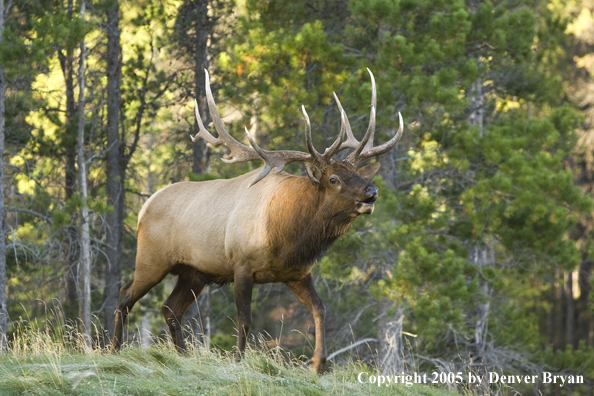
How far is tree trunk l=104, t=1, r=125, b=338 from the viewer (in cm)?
1439

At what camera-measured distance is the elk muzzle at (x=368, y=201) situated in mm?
6627

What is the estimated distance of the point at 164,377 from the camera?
5.82m

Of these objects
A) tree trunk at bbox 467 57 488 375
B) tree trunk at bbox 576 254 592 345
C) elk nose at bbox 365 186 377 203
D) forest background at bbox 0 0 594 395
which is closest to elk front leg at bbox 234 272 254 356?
elk nose at bbox 365 186 377 203

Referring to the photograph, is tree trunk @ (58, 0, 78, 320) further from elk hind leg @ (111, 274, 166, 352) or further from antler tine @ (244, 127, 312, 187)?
antler tine @ (244, 127, 312, 187)

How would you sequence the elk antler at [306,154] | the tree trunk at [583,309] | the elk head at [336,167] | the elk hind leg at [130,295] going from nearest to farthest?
the elk head at [336,167] → the elk antler at [306,154] → the elk hind leg at [130,295] → the tree trunk at [583,309]

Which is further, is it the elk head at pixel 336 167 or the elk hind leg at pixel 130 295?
the elk hind leg at pixel 130 295

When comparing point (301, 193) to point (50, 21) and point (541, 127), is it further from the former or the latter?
point (541, 127)

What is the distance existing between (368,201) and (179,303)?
2.69m

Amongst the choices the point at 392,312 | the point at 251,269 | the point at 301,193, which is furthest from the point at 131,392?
the point at 392,312

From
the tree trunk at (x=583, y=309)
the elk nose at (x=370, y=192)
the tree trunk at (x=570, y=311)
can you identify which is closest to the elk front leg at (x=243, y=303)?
the elk nose at (x=370, y=192)

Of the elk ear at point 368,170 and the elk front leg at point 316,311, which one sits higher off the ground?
the elk ear at point 368,170

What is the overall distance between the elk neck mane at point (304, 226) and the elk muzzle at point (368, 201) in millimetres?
253

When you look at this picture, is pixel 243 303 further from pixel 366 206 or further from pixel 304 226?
pixel 366 206

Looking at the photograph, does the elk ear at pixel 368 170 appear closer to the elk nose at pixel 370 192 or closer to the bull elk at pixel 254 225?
the bull elk at pixel 254 225
